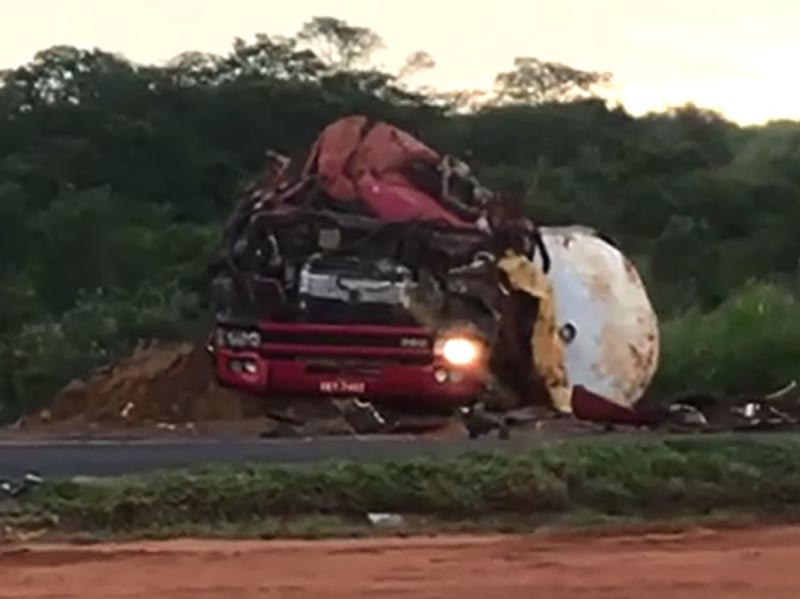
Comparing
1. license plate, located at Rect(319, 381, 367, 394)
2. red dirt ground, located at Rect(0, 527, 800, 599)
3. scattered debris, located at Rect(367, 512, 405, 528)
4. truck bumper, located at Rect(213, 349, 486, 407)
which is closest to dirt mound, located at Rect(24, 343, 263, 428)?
truck bumper, located at Rect(213, 349, 486, 407)

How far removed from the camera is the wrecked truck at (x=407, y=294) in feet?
65.2

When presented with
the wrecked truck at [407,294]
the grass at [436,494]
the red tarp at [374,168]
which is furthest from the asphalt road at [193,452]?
the red tarp at [374,168]

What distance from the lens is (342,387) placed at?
19.9 metres

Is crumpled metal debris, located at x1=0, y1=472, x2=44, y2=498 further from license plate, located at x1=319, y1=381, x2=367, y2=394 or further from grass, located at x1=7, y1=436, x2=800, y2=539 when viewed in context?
license plate, located at x1=319, y1=381, x2=367, y2=394

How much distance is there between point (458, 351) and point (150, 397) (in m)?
5.75

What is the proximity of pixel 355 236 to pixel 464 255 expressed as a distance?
1.11 meters

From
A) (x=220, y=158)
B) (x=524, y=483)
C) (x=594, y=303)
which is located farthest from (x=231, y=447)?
(x=220, y=158)

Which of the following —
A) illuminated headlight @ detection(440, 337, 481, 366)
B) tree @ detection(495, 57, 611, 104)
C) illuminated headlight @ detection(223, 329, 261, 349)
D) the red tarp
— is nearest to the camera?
illuminated headlight @ detection(440, 337, 481, 366)

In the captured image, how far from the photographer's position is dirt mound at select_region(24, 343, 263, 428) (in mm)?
23172

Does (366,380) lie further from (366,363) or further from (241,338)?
(241,338)

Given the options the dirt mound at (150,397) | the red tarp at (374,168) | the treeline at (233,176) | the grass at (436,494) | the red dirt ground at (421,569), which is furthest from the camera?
the treeline at (233,176)

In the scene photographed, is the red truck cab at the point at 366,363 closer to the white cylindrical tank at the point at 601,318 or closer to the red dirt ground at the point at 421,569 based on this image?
the white cylindrical tank at the point at 601,318

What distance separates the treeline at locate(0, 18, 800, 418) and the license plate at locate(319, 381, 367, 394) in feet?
19.4

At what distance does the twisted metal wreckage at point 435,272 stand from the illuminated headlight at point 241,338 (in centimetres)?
6
